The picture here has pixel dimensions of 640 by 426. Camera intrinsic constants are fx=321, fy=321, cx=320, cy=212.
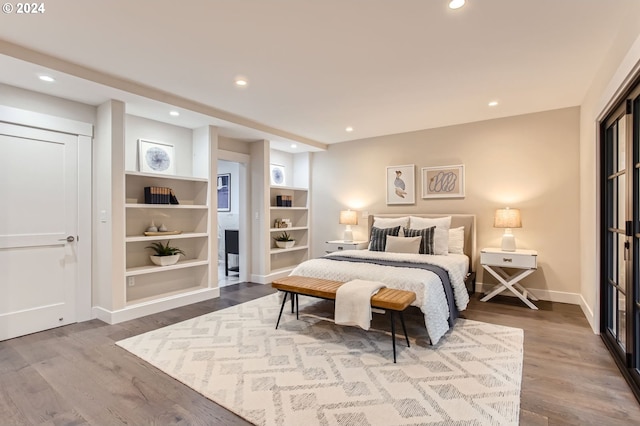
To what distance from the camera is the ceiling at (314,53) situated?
2.17 m

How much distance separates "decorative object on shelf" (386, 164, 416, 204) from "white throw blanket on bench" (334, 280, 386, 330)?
281 cm

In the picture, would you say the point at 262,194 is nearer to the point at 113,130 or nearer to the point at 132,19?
the point at 113,130

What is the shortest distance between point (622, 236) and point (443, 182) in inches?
106

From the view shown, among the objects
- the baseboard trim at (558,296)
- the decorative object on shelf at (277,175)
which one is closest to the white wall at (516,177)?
the baseboard trim at (558,296)

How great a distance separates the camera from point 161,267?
13.3 feet

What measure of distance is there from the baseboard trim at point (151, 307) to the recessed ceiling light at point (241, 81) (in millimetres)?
2746

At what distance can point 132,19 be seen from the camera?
2240mm

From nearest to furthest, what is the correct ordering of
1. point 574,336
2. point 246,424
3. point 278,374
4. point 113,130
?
point 246,424
point 278,374
point 574,336
point 113,130

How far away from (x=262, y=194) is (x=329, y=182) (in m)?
1.47

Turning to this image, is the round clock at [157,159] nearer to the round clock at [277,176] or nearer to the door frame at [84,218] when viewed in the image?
the door frame at [84,218]

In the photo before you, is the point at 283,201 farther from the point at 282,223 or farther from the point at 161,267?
the point at 161,267

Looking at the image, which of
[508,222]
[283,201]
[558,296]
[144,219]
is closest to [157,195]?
[144,219]

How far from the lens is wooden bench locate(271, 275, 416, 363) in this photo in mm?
2625

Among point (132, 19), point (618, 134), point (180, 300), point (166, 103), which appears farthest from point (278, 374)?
point (618, 134)
